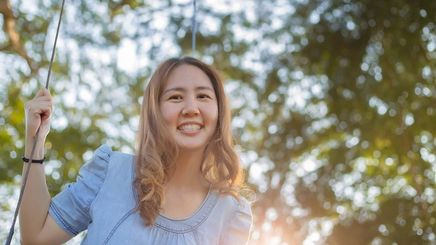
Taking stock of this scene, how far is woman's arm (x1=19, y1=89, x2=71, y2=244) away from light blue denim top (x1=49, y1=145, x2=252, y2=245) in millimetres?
24

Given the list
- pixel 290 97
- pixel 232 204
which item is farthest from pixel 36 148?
pixel 290 97

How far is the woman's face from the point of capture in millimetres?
2018

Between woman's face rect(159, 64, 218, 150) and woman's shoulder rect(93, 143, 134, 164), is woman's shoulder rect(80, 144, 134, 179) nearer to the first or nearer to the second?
woman's shoulder rect(93, 143, 134, 164)

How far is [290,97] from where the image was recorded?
21.0 feet

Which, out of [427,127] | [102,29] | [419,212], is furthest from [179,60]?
[102,29]

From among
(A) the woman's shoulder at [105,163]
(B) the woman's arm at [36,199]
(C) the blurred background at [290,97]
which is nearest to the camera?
(B) the woman's arm at [36,199]

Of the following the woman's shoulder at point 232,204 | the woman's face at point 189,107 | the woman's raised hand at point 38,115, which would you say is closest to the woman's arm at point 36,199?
the woman's raised hand at point 38,115

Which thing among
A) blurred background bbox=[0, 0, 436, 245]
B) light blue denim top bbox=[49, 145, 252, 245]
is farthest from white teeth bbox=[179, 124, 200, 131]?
blurred background bbox=[0, 0, 436, 245]

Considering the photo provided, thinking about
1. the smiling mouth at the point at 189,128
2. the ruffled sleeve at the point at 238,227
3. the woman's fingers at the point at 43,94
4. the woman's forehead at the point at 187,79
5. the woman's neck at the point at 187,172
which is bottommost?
the ruffled sleeve at the point at 238,227

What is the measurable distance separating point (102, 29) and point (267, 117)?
162 cm

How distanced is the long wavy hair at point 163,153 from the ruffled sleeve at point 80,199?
0.09 m

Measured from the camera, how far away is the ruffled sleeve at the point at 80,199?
1.96m

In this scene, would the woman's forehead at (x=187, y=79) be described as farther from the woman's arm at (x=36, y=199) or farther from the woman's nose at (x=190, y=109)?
the woman's arm at (x=36, y=199)

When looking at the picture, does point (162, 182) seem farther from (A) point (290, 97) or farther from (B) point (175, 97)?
(A) point (290, 97)
